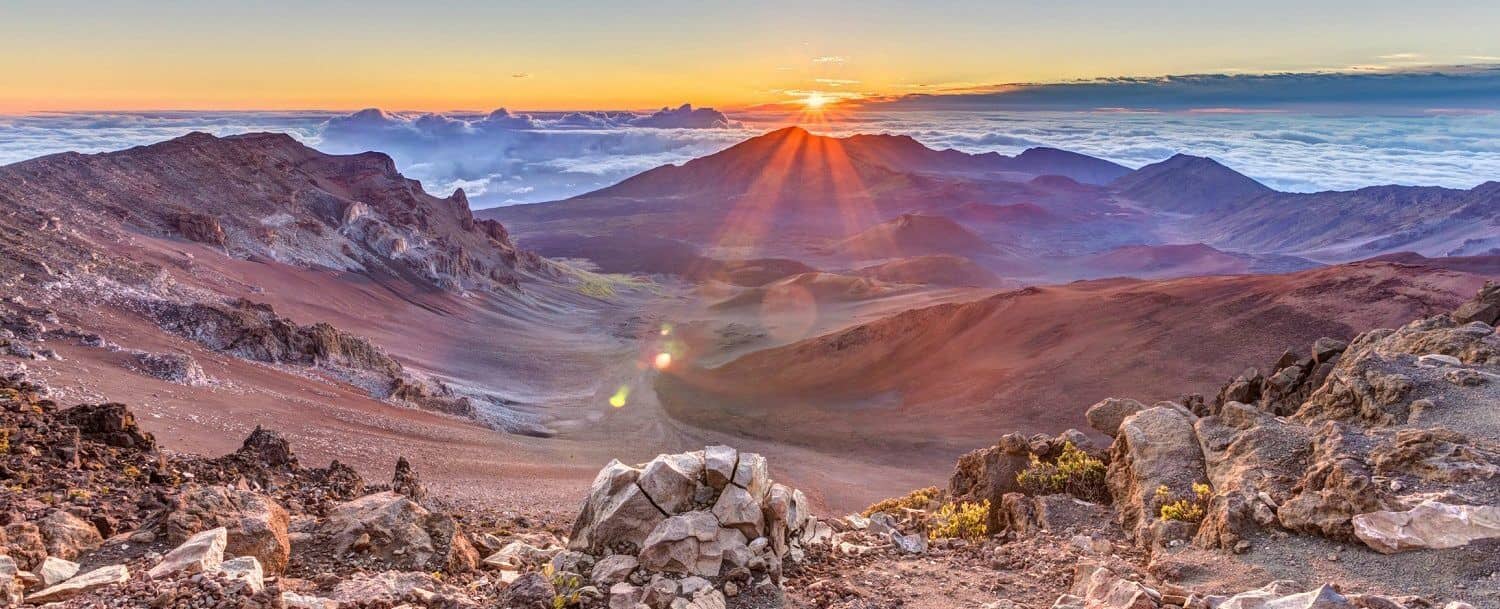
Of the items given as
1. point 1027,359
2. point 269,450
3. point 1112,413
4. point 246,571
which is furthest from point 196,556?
point 1027,359

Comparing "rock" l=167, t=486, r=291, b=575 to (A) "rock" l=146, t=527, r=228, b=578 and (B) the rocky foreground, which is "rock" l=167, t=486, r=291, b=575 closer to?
(B) the rocky foreground

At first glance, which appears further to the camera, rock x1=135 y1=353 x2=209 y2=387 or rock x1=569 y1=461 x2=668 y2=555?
rock x1=135 y1=353 x2=209 y2=387

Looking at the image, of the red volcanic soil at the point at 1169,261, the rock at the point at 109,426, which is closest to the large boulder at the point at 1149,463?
the rock at the point at 109,426

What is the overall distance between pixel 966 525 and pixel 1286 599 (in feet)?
17.5

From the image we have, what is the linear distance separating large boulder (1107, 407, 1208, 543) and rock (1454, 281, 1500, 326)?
6.61m

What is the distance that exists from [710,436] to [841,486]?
10.4 m

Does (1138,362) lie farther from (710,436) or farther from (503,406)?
(503,406)

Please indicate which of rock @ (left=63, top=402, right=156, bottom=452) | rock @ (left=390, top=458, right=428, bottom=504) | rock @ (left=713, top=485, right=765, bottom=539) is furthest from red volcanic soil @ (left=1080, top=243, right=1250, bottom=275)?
rock @ (left=63, top=402, right=156, bottom=452)

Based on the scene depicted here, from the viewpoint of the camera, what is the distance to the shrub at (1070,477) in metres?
10.6

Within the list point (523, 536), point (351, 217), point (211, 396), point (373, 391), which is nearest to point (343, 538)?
point (523, 536)

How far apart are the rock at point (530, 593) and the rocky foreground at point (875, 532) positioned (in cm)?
2

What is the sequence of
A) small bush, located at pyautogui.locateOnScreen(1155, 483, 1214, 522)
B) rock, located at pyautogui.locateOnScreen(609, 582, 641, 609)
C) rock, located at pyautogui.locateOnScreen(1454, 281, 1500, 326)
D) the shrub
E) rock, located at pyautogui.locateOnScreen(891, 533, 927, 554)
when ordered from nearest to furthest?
1. rock, located at pyautogui.locateOnScreen(609, 582, 641, 609)
2. small bush, located at pyautogui.locateOnScreen(1155, 483, 1214, 522)
3. rock, located at pyautogui.locateOnScreen(891, 533, 927, 554)
4. the shrub
5. rock, located at pyautogui.locateOnScreen(1454, 281, 1500, 326)

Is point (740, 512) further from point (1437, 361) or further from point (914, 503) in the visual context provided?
point (1437, 361)

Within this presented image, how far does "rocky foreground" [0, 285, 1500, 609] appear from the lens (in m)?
6.29
